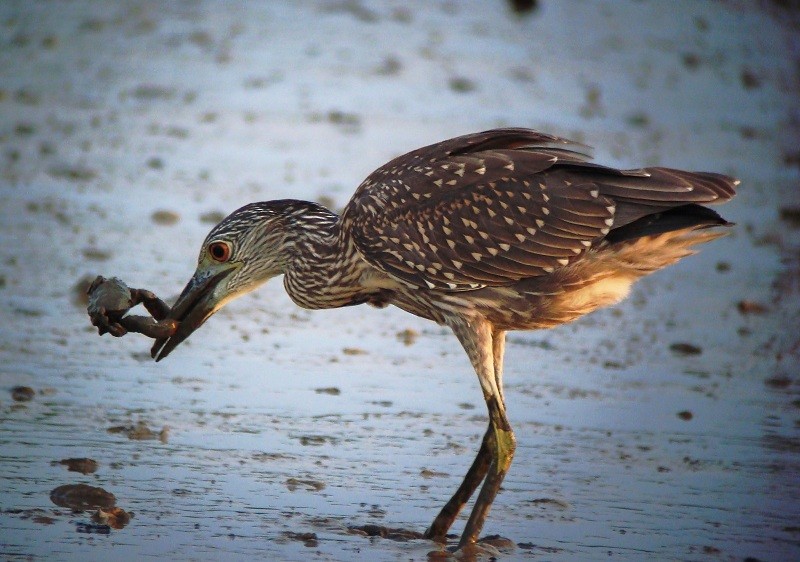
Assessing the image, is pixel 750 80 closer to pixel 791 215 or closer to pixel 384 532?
pixel 791 215

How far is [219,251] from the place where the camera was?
7.54 m

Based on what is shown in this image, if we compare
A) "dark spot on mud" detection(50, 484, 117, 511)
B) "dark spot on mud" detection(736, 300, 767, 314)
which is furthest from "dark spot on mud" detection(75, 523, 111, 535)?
"dark spot on mud" detection(736, 300, 767, 314)

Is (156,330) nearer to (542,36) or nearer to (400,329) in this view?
(400,329)

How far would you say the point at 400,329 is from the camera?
9891 millimetres

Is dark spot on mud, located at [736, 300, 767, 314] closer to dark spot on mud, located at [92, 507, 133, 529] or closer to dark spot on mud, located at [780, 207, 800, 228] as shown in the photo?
dark spot on mud, located at [780, 207, 800, 228]

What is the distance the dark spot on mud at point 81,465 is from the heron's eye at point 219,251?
1238 millimetres

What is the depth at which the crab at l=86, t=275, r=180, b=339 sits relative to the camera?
711 centimetres

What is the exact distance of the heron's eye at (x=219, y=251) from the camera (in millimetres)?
7523

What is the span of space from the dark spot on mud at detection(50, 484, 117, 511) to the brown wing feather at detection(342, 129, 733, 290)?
1.73m

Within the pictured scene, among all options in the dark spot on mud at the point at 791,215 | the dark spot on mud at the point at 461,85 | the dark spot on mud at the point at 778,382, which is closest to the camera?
the dark spot on mud at the point at 778,382

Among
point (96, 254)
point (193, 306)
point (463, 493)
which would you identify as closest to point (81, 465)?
point (193, 306)

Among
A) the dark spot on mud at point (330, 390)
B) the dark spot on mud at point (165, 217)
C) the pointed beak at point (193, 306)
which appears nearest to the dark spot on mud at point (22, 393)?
the pointed beak at point (193, 306)

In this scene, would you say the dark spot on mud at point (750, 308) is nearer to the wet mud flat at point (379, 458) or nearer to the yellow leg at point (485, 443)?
the wet mud flat at point (379, 458)

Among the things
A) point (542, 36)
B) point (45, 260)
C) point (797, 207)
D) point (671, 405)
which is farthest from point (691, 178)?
point (542, 36)
